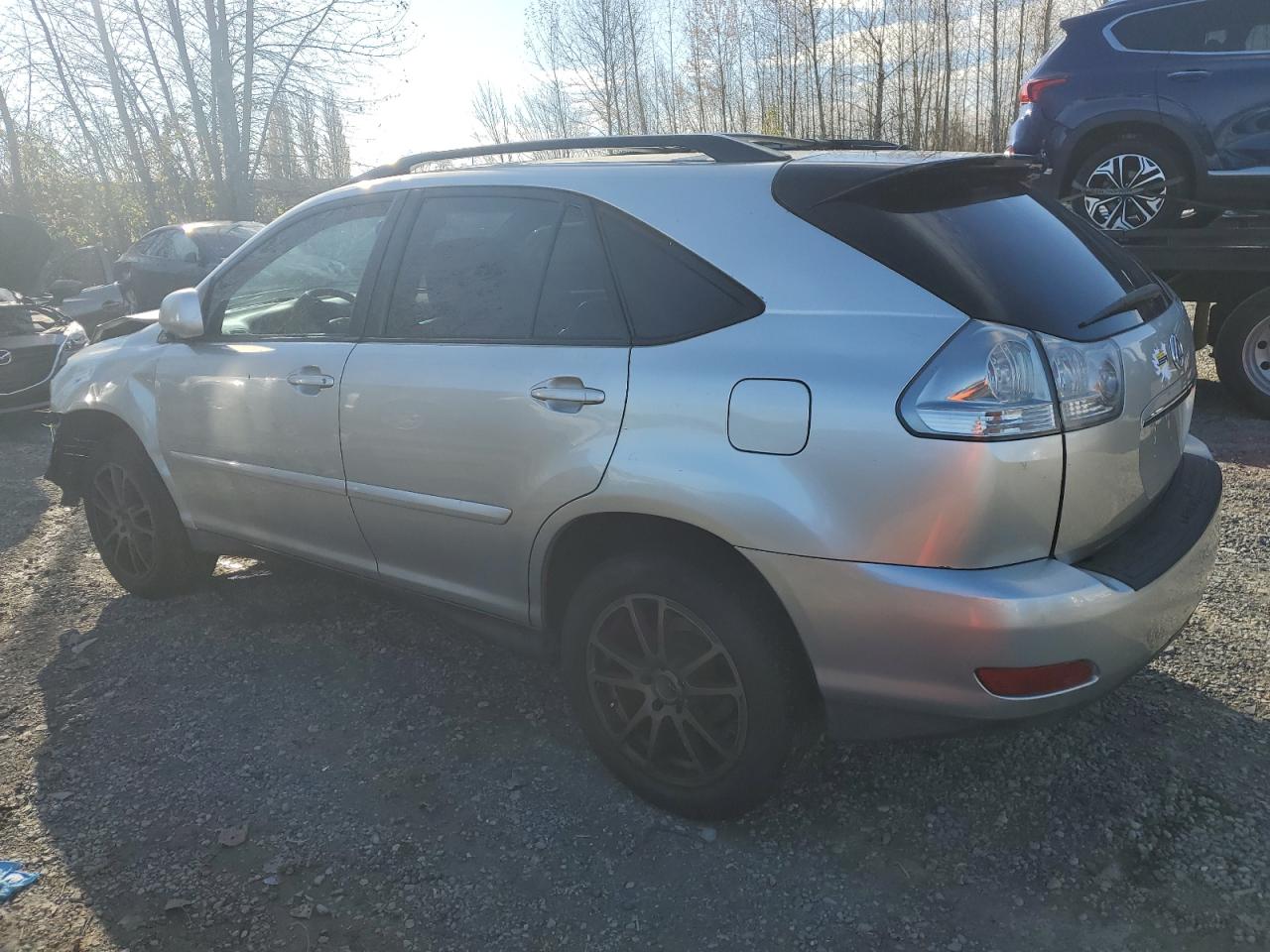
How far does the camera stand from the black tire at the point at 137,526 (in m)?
4.08

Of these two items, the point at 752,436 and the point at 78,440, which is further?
the point at 78,440

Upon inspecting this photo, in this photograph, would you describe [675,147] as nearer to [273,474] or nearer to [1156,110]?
[273,474]

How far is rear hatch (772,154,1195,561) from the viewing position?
212 centimetres

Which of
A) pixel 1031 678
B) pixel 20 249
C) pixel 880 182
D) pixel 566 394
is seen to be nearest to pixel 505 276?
pixel 566 394

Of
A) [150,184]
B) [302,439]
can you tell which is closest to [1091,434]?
[302,439]

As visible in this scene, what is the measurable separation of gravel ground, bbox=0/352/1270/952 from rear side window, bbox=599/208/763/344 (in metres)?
1.23

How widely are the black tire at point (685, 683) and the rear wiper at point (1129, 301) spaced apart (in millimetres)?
1028

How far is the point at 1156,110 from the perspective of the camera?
6637 mm

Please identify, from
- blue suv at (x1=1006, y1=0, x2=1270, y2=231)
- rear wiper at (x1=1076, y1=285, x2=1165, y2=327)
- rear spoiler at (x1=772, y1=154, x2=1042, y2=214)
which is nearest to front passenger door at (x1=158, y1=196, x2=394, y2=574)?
rear spoiler at (x1=772, y1=154, x2=1042, y2=214)

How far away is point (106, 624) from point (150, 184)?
23385 mm

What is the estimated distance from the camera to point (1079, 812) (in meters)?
2.55

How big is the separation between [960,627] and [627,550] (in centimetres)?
90

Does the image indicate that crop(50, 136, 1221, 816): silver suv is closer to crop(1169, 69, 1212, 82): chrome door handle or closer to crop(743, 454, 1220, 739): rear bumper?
crop(743, 454, 1220, 739): rear bumper

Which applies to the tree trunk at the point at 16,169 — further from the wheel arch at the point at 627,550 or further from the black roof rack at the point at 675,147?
the wheel arch at the point at 627,550
